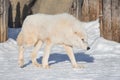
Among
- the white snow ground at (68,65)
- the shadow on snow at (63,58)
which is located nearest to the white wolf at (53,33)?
the white snow ground at (68,65)

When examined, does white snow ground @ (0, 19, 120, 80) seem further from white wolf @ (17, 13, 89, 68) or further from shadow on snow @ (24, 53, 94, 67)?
white wolf @ (17, 13, 89, 68)

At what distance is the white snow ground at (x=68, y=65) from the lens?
8.73m

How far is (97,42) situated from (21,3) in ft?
27.9

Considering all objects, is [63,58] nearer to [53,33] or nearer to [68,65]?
[68,65]

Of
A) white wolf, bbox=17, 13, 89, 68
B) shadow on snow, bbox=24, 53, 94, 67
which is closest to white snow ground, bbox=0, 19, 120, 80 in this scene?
shadow on snow, bbox=24, 53, 94, 67

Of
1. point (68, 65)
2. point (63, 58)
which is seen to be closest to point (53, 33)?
point (68, 65)

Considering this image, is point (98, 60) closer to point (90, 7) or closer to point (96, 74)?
point (96, 74)

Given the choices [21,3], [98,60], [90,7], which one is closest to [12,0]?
[21,3]

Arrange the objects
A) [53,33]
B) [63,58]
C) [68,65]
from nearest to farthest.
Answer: [53,33] < [68,65] < [63,58]

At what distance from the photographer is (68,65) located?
1034 centimetres

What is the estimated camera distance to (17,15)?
70.0 ft

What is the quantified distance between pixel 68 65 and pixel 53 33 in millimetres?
1129

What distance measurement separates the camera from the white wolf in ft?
30.3

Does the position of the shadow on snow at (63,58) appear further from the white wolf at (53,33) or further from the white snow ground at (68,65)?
the white wolf at (53,33)
